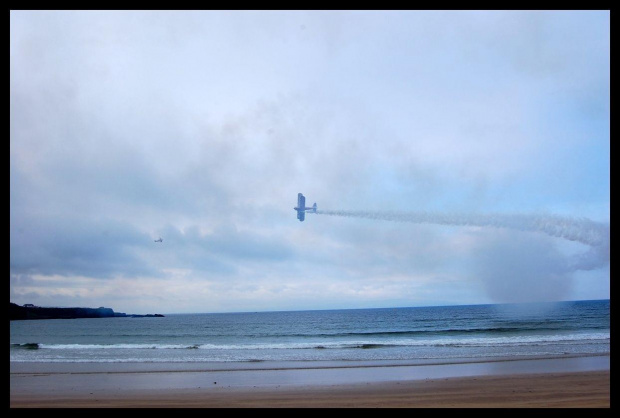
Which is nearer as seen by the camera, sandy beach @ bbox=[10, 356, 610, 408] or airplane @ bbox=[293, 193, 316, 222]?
sandy beach @ bbox=[10, 356, 610, 408]

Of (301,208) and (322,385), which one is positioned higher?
(301,208)

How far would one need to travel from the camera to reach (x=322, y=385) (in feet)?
47.2

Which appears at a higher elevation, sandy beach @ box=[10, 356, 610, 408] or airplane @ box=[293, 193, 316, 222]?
airplane @ box=[293, 193, 316, 222]

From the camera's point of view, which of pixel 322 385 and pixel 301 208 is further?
pixel 301 208

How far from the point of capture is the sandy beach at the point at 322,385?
12.0 m

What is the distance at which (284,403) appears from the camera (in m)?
11.9

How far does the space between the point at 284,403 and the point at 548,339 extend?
875 inches

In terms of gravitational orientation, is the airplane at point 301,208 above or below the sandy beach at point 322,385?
above

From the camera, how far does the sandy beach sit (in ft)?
39.3

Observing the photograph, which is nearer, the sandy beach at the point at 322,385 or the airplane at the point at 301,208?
the sandy beach at the point at 322,385
